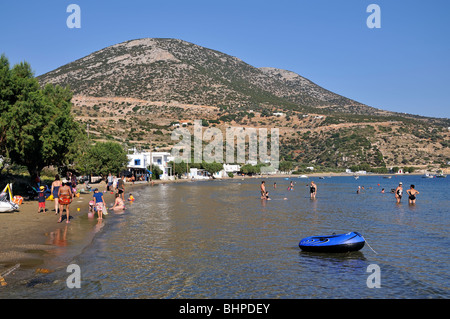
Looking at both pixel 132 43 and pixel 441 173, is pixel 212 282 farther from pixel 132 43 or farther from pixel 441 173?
pixel 132 43

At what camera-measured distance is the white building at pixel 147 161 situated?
327 feet

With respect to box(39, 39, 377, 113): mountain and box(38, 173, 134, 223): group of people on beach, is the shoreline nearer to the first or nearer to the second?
box(38, 173, 134, 223): group of people on beach

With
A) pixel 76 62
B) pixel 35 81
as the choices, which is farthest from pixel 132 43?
pixel 35 81

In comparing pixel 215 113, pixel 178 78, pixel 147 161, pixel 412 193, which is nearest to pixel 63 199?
pixel 412 193

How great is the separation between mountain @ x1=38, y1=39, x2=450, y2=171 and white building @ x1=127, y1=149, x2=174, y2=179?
2201cm

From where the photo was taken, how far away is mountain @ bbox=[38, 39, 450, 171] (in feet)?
491

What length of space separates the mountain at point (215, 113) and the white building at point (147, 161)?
2201cm

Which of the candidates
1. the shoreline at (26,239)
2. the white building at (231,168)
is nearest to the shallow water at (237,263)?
the shoreline at (26,239)

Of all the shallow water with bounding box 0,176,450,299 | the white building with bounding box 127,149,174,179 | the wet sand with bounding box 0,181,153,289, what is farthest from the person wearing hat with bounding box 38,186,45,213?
the white building with bounding box 127,149,174,179

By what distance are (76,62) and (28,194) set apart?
159610mm

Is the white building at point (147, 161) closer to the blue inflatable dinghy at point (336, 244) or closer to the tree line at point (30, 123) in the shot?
the tree line at point (30, 123)

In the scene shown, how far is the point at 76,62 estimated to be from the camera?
182 metres

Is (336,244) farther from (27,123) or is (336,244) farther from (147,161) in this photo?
(147,161)
